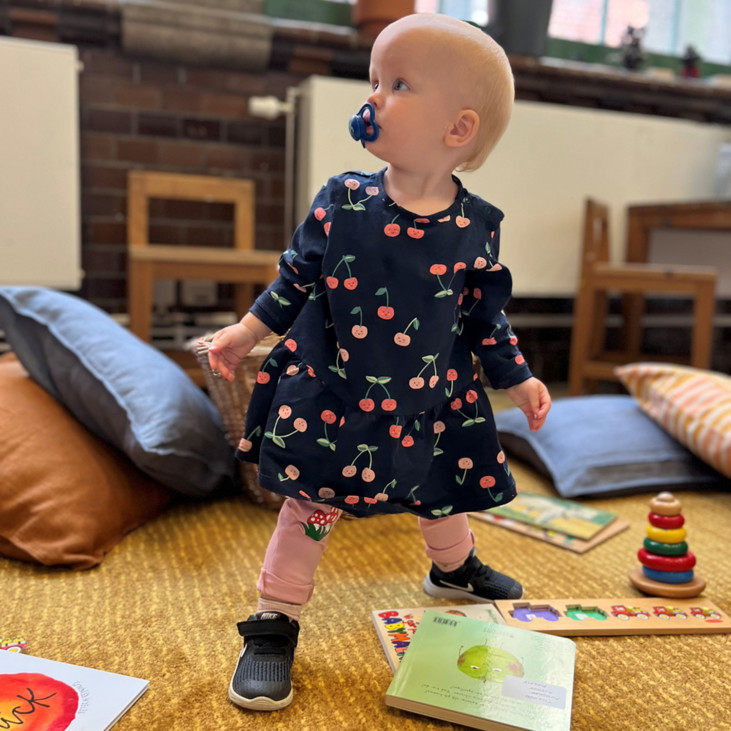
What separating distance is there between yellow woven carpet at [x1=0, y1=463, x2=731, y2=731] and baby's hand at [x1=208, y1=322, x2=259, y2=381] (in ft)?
1.13

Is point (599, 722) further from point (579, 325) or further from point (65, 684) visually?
point (579, 325)

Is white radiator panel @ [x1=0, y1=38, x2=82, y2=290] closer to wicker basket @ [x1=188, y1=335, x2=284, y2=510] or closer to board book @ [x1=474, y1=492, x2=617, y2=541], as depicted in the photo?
wicker basket @ [x1=188, y1=335, x2=284, y2=510]

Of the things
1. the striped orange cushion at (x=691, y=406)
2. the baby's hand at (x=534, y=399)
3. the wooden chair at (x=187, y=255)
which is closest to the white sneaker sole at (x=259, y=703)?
the baby's hand at (x=534, y=399)

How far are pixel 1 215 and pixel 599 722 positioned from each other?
1.94 metres

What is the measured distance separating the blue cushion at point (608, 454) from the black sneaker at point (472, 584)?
1.61ft

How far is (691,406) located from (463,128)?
3.31 ft

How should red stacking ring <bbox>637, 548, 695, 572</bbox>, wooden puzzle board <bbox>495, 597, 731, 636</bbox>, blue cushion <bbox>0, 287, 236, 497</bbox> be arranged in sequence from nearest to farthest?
wooden puzzle board <bbox>495, 597, 731, 636</bbox> < red stacking ring <bbox>637, 548, 695, 572</bbox> < blue cushion <bbox>0, 287, 236, 497</bbox>

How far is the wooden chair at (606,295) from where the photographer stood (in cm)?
222

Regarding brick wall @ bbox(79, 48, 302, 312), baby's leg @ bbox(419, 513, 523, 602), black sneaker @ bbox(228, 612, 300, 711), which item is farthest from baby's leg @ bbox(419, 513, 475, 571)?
brick wall @ bbox(79, 48, 302, 312)

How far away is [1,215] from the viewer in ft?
6.70

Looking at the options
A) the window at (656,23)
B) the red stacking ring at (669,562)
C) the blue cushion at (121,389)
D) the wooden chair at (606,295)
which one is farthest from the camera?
the window at (656,23)

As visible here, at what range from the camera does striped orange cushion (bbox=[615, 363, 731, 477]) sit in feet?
4.91

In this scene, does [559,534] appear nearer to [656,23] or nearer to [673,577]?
[673,577]

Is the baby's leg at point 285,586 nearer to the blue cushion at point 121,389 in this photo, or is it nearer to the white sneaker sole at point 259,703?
the white sneaker sole at point 259,703
